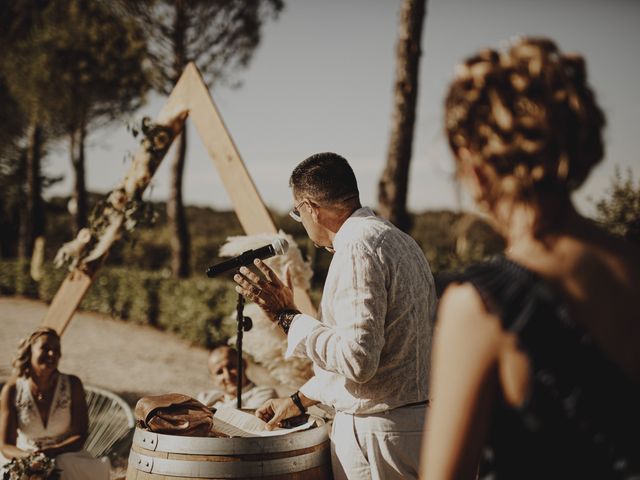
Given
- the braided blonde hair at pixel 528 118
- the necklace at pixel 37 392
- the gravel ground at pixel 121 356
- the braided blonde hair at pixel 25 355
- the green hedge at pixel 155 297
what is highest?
the braided blonde hair at pixel 528 118

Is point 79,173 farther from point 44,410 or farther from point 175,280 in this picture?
point 44,410

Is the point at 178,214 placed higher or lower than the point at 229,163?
lower

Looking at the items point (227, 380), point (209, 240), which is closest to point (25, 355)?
point (227, 380)

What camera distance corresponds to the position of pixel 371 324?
2291 mm

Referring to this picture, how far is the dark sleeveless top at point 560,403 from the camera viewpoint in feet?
3.82

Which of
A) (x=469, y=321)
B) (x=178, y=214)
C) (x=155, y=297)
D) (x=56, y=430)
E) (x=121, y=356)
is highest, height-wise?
(x=469, y=321)

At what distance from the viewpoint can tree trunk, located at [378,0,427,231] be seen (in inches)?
268

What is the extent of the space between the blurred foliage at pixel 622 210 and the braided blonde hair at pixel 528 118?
758 centimetres

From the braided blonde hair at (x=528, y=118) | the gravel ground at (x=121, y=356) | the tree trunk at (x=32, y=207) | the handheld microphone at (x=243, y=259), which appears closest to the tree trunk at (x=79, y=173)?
the tree trunk at (x=32, y=207)

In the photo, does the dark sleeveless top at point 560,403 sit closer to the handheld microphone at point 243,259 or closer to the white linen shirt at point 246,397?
the handheld microphone at point 243,259

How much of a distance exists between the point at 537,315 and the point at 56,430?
4032 millimetres

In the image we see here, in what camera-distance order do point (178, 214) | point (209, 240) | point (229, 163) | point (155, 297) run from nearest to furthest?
point (229, 163) < point (155, 297) < point (178, 214) < point (209, 240)

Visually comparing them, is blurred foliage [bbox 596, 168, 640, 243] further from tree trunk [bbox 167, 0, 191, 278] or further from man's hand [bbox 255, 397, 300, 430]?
tree trunk [bbox 167, 0, 191, 278]

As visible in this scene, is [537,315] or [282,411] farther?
[282,411]
